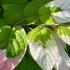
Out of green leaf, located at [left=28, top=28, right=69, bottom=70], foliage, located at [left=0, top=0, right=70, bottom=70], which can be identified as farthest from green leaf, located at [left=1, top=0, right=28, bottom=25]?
green leaf, located at [left=28, top=28, right=69, bottom=70]

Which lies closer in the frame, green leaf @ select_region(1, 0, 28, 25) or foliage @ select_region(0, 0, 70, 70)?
foliage @ select_region(0, 0, 70, 70)

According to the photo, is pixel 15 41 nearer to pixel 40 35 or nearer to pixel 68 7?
pixel 40 35

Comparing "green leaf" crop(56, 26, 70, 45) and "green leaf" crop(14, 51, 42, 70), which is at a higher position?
"green leaf" crop(56, 26, 70, 45)

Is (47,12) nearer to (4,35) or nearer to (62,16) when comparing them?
(62,16)

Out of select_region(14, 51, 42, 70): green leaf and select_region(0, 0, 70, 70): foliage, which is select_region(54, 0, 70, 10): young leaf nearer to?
select_region(0, 0, 70, 70): foliage

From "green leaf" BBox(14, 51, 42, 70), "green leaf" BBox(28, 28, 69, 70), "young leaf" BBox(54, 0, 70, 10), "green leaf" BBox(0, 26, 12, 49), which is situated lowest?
"green leaf" BBox(14, 51, 42, 70)

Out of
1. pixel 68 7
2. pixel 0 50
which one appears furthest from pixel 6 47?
pixel 68 7
